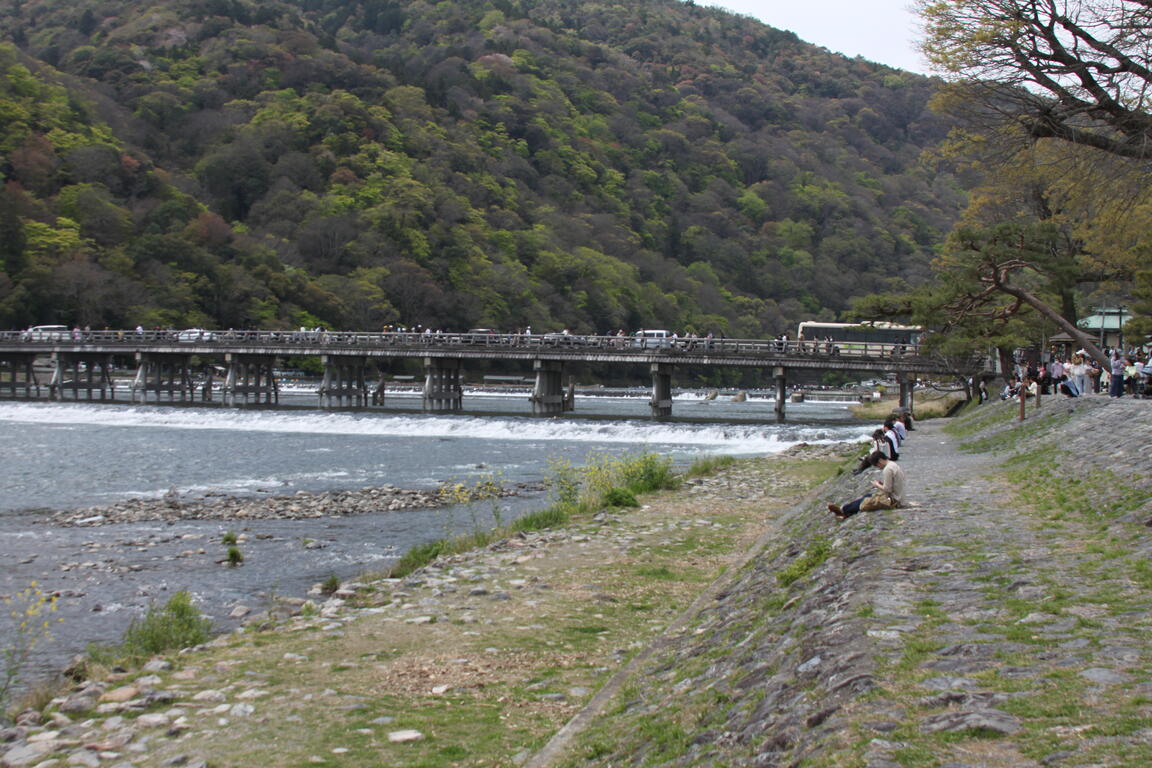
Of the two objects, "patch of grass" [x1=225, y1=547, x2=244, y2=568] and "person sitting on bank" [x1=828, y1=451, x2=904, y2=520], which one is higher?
"person sitting on bank" [x1=828, y1=451, x2=904, y2=520]

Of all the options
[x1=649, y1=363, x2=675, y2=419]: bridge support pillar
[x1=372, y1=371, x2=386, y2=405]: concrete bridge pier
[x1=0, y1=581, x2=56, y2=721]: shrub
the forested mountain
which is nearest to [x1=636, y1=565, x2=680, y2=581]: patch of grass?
[x1=0, y1=581, x2=56, y2=721]: shrub

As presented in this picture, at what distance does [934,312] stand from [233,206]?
281ft

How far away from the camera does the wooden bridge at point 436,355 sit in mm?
52125

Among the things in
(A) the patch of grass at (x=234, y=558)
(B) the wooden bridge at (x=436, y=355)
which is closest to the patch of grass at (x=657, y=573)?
(A) the patch of grass at (x=234, y=558)

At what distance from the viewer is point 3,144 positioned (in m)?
83.7

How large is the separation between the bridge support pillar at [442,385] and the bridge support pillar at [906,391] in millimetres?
23551

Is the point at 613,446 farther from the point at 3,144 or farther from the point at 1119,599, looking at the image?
the point at 3,144

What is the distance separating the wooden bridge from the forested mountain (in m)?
12.7

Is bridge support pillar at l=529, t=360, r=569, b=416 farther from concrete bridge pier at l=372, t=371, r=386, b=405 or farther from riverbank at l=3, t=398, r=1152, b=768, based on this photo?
riverbank at l=3, t=398, r=1152, b=768

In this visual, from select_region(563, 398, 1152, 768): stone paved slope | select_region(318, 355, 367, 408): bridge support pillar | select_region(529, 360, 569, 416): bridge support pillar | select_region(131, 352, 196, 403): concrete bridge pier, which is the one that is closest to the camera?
select_region(563, 398, 1152, 768): stone paved slope

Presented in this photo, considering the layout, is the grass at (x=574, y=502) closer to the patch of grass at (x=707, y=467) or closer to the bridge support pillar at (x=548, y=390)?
the patch of grass at (x=707, y=467)

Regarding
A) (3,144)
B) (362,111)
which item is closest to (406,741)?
(3,144)

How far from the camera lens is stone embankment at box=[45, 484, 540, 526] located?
21.5 metres

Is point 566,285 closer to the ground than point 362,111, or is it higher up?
closer to the ground
